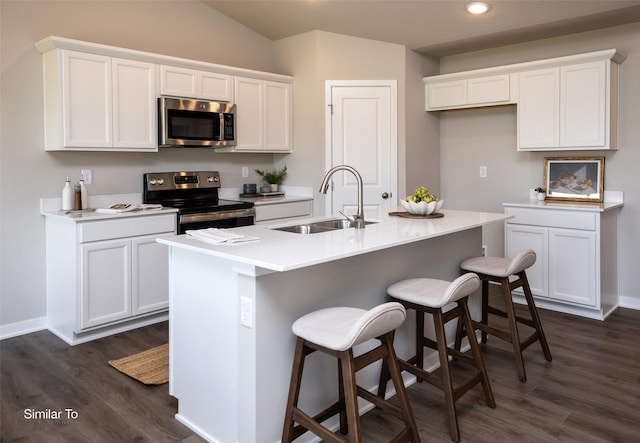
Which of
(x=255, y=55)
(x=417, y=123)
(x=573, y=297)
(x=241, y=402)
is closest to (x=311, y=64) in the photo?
(x=255, y=55)

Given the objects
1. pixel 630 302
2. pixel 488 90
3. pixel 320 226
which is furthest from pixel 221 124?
pixel 630 302

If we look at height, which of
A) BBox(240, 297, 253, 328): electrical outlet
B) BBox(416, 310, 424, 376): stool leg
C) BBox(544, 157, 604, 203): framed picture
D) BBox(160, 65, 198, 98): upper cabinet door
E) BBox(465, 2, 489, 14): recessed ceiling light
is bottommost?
BBox(416, 310, 424, 376): stool leg

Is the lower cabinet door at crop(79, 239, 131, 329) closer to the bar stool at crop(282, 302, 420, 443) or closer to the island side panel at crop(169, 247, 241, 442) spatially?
the island side panel at crop(169, 247, 241, 442)

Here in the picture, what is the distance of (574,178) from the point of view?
14.2 feet

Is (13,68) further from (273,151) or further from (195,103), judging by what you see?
(273,151)

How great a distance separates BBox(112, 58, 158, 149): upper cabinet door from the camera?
370 cm

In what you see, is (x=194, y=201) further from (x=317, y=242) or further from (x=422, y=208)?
(x=317, y=242)

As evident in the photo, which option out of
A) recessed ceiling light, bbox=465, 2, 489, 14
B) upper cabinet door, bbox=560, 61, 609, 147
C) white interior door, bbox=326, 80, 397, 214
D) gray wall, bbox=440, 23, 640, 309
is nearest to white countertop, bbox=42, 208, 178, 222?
white interior door, bbox=326, 80, 397, 214

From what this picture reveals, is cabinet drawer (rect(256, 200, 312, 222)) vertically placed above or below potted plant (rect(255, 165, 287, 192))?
below

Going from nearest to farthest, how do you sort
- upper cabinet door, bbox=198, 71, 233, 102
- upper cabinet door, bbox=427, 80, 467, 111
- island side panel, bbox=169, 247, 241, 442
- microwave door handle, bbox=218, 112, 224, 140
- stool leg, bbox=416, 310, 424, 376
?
island side panel, bbox=169, 247, 241, 442 < stool leg, bbox=416, 310, 424, 376 < upper cabinet door, bbox=198, 71, 233, 102 < microwave door handle, bbox=218, 112, 224, 140 < upper cabinet door, bbox=427, 80, 467, 111

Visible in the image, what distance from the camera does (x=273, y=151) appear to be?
16.2 feet

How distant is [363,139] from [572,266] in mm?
2187

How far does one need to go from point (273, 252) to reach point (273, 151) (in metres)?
3.10

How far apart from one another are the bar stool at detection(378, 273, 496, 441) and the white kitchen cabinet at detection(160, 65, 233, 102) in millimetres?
2589
